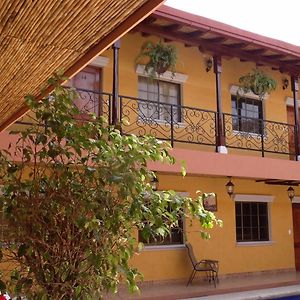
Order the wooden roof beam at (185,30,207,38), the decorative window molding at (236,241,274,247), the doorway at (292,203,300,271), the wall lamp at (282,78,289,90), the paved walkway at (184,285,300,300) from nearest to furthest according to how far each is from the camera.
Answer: the paved walkway at (184,285,300,300) < the wooden roof beam at (185,30,207,38) < the decorative window molding at (236,241,274,247) < the wall lamp at (282,78,289,90) < the doorway at (292,203,300,271)

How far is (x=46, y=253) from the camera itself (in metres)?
2.78

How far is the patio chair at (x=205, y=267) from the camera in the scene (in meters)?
11.9

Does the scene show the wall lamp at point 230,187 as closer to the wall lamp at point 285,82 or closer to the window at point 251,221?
the window at point 251,221

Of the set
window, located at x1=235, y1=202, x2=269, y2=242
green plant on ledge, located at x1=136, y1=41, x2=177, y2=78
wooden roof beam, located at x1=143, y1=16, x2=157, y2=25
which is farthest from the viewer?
window, located at x1=235, y1=202, x2=269, y2=242

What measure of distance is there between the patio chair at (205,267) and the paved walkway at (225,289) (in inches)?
7.3

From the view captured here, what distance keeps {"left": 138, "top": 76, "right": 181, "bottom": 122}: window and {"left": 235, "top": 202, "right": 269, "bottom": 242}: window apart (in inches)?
140

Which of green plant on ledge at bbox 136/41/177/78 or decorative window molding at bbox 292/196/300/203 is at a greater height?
green plant on ledge at bbox 136/41/177/78

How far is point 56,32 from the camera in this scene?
3.41 metres

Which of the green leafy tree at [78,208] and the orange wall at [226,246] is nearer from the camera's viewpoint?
the green leafy tree at [78,208]

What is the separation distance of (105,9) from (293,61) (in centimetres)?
1090

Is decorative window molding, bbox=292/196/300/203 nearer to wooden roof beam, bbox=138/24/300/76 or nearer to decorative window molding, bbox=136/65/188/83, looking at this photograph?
wooden roof beam, bbox=138/24/300/76

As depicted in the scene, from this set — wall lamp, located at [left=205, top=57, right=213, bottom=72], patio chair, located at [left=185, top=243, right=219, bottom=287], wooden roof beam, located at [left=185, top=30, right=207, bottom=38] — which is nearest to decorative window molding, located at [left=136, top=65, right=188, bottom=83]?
wall lamp, located at [left=205, top=57, right=213, bottom=72]

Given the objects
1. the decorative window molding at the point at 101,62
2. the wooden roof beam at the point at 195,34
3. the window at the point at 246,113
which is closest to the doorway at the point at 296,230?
the window at the point at 246,113

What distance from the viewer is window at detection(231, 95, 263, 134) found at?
13.7 m
